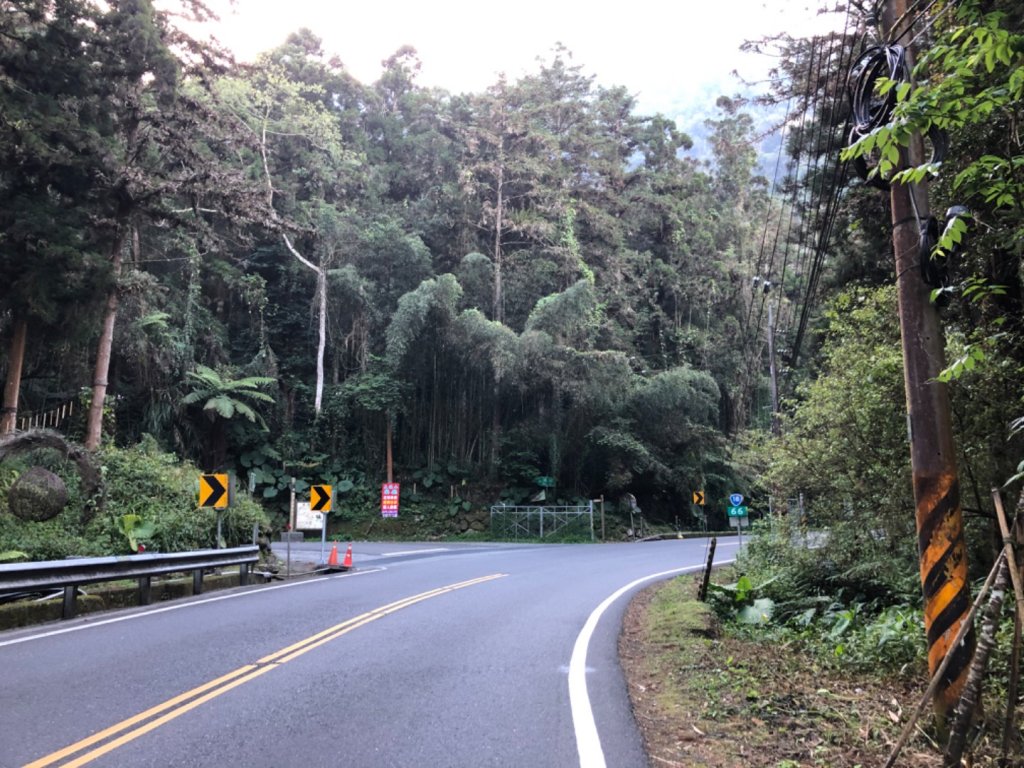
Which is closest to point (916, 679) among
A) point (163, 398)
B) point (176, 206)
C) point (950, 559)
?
point (950, 559)

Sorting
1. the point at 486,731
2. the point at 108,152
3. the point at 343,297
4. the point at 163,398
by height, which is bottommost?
the point at 486,731

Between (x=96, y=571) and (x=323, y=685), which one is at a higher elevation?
(x=96, y=571)

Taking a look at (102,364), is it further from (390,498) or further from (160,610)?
(390,498)

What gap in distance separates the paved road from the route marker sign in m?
2.68

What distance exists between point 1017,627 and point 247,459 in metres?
32.9

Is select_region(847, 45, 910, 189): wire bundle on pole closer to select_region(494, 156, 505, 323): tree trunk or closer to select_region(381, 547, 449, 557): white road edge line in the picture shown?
select_region(381, 547, 449, 557): white road edge line

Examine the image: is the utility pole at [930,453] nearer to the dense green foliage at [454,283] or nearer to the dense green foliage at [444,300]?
the dense green foliage at [454,283]

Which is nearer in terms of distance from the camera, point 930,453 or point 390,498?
point 930,453

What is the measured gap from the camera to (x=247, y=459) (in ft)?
108

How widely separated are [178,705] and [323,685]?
1.18m

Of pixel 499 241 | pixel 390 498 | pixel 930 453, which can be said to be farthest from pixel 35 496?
pixel 499 241

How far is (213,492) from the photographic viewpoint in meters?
14.2

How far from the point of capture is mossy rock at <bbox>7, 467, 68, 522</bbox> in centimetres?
1428

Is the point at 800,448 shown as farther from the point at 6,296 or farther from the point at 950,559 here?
the point at 6,296
